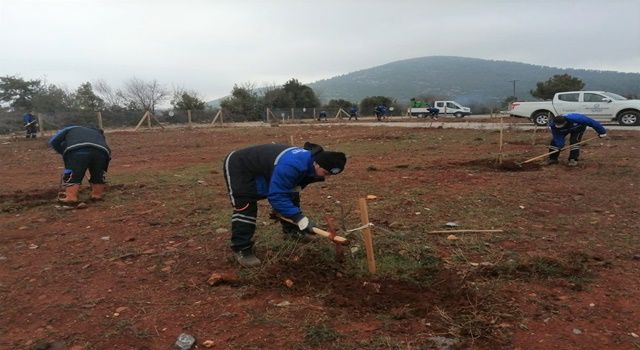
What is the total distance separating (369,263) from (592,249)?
2164mm

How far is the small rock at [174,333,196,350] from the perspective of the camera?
9.21 feet

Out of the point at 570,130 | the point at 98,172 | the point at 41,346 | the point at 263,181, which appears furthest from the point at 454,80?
the point at 41,346

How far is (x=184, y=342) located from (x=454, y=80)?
15268 cm

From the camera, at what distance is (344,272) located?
3.81 metres

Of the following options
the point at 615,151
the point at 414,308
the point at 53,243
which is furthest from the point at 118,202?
the point at 615,151

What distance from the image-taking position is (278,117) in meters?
40.6

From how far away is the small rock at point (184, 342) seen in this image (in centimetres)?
281

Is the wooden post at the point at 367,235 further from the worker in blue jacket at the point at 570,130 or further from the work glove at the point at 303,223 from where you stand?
the worker in blue jacket at the point at 570,130

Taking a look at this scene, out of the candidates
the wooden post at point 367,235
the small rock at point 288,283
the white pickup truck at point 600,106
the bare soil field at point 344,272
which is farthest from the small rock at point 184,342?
the white pickup truck at point 600,106

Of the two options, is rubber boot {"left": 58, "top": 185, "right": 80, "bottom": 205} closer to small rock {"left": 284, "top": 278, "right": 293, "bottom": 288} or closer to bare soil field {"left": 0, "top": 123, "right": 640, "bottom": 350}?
bare soil field {"left": 0, "top": 123, "right": 640, "bottom": 350}

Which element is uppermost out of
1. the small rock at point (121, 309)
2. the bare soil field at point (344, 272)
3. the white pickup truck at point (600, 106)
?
the white pickup truck at point (600, 106)

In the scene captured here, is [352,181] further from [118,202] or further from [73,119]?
[73,119]

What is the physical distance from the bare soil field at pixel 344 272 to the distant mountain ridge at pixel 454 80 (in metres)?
103

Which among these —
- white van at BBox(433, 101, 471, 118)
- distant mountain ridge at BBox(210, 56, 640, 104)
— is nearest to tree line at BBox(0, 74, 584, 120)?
white van at BBox(433, 101, 471, 118)
